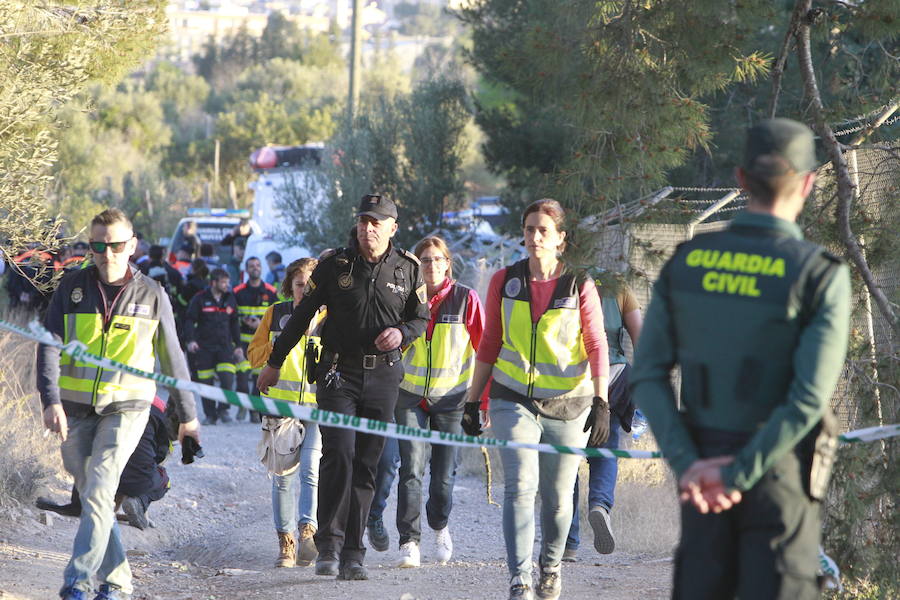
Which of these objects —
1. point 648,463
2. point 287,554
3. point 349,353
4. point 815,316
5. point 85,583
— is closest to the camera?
point 815,316

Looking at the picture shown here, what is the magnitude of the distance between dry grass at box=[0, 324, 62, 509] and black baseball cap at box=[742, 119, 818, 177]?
21.2 ft

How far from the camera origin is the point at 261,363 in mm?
8148

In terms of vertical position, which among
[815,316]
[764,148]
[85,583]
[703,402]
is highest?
[764,148]

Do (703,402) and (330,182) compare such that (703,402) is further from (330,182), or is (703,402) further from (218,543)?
(330,182)

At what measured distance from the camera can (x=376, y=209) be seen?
22.6 feet

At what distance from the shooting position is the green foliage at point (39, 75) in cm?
858

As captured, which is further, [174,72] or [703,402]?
[174,72]

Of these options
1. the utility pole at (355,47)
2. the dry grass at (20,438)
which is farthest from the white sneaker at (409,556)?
the utility pole at (355,47)

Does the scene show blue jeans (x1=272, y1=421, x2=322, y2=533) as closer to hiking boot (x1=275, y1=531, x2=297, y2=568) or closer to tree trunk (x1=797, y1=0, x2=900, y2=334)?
hiking boot (x1=275, y1=531, x2=297, y2=568)

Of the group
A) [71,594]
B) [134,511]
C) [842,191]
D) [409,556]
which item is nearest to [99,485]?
[71,594]

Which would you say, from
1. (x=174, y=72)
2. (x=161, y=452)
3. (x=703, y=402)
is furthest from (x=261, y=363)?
(x=174, y=72)

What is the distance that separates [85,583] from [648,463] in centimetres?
627

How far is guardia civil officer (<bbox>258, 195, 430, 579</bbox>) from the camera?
6.84 metres

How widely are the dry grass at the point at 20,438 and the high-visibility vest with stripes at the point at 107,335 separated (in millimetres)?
2975
